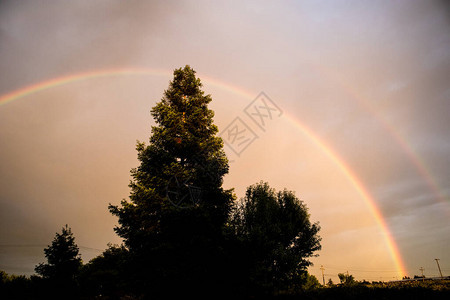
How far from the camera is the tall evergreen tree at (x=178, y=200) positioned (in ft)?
41.1

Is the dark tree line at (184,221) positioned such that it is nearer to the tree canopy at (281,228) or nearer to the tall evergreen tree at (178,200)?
the tall evergreen tree at (178,200)

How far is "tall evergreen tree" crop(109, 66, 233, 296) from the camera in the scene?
12.5 m

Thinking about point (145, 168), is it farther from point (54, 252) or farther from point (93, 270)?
point (93, 270)

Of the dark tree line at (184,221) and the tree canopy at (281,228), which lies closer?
the dark tree line at (184,221)

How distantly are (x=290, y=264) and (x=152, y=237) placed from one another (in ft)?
62.2

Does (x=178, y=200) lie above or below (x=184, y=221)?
above

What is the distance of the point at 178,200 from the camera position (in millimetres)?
14797

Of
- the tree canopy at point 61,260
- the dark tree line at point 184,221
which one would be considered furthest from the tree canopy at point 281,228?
the tree canopy at point 61,260

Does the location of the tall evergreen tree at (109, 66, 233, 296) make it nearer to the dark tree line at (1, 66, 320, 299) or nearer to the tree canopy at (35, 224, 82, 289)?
the dark tree line at (1, 66, 320, 299)

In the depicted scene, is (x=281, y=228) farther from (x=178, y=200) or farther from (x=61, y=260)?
(x=61, y=260)

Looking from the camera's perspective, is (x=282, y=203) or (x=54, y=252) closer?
(x=54, y=252)

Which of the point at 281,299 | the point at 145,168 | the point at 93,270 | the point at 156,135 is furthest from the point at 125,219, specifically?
the point at 93,270

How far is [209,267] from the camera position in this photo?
485 inches

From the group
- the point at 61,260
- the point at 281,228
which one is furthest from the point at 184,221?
the point at 61,260
